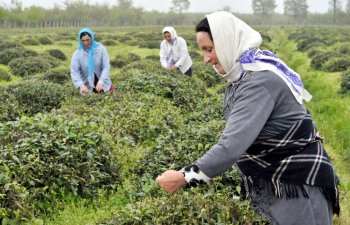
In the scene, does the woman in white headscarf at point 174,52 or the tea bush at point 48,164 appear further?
the woman in white headscarf at point 174,52

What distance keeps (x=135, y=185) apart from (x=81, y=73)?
4311 millimetres

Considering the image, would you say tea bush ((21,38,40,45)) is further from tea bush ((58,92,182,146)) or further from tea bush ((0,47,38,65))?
tea bush ((58,92,182,146))

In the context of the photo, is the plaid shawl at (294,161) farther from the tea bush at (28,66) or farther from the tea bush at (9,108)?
the tea bush at (28,66)

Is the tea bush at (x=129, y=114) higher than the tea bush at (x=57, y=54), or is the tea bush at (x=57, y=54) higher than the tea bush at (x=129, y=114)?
the tea bush at (x=57, y=54)

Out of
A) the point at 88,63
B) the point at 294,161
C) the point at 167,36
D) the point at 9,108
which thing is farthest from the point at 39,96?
the point at 294,161

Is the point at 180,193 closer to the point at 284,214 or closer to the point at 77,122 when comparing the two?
the point at 284,214

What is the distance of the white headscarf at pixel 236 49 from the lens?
8.64 ft

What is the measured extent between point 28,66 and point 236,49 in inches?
639

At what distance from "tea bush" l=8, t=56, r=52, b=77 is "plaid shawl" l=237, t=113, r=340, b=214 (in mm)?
15518

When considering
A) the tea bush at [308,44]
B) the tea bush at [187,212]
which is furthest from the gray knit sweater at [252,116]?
the tea bush at [308,44]

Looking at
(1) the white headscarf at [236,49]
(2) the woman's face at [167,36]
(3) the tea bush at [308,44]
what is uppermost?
(3) the tea bush at [308,44]

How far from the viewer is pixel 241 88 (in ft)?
8.66

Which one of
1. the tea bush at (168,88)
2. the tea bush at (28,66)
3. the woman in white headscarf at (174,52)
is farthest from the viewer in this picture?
the tea bush at (28,66)

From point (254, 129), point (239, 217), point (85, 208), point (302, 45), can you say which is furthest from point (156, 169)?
point (302, 45)
